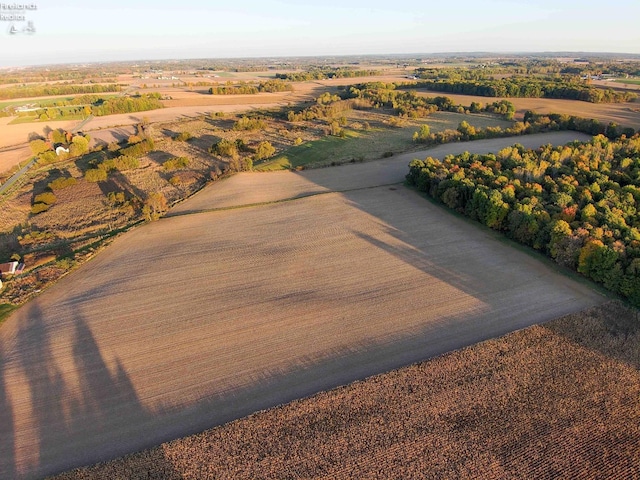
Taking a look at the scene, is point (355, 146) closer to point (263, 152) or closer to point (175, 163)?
point (263, 152)

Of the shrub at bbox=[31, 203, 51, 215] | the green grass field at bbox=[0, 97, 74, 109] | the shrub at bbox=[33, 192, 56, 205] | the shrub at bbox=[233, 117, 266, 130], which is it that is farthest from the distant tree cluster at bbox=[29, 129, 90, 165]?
the green grass field at bbox=[0, 97, 74, 109]

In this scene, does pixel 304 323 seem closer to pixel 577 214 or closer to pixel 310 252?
pixel 310 252

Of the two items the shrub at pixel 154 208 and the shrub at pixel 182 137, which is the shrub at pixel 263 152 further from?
the shrub at pixel 154 208

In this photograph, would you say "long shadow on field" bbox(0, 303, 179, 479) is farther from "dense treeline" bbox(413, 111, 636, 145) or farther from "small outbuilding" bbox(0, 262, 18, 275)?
"dense treeline" bbox(413, 111, 636, 145)

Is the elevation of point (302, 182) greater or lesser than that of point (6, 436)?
greater

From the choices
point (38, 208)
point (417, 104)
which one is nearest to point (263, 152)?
point (38, 208)
